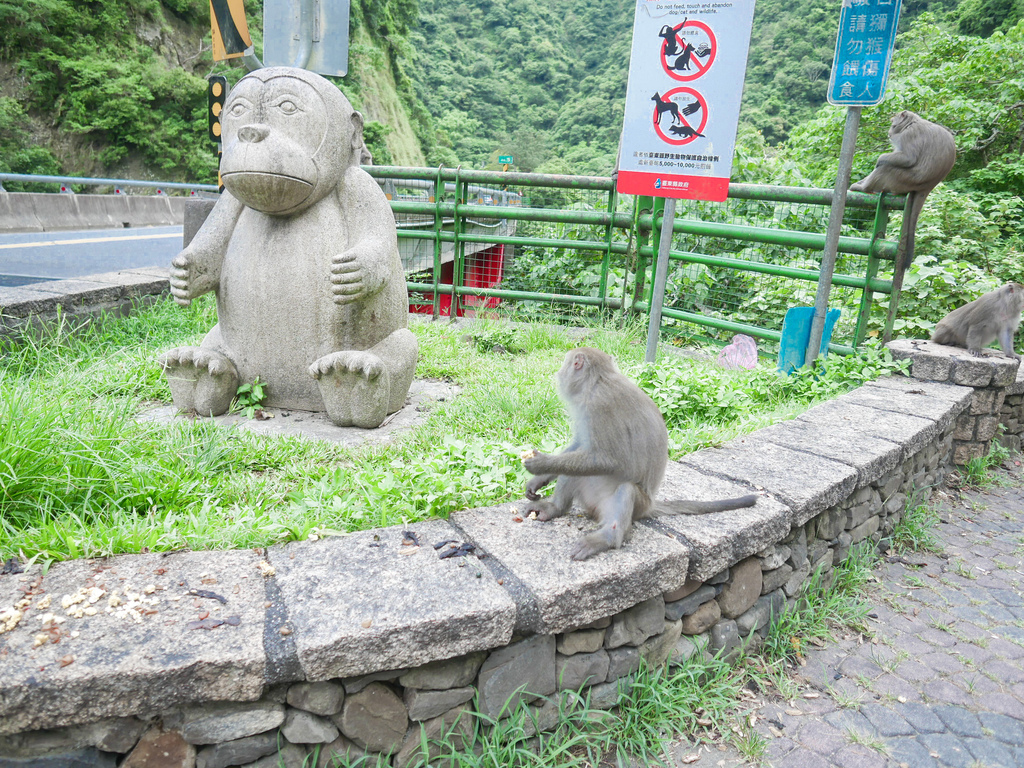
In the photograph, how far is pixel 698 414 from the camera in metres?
3.93

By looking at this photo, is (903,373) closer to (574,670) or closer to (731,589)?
(731,589)

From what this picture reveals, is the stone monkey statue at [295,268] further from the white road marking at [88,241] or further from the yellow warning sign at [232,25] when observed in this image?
the white road marking at [88,241]

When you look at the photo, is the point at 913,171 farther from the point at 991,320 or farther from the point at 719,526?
the point at 719,526

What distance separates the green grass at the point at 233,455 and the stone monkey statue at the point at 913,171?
4.09 feet

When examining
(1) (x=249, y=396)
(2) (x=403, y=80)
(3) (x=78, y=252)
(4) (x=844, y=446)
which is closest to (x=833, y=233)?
(4) (x=844, y=446)

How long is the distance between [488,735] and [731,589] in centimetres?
106

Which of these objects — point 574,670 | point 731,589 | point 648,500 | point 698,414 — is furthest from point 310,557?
point 698,414

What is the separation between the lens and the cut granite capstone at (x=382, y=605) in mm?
1666

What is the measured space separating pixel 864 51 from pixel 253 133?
3570 mm

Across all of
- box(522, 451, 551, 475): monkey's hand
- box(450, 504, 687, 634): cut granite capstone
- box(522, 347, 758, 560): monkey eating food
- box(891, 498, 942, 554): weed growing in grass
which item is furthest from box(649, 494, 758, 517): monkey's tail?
box(891, 498, 942, 554): weed growing in grass

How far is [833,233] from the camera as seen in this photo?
4410 millimetres

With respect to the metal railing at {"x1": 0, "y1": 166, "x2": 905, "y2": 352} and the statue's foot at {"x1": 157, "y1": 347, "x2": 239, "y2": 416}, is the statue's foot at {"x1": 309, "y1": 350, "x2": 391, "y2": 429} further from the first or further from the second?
the metal railing at {"x1": 0, "y1": 166, "x2": 905, "y2": 352}

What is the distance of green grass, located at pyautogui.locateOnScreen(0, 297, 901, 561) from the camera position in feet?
7.25

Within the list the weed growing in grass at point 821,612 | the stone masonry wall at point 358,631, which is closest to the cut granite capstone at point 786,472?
the stone masonry wall at point 358,631
